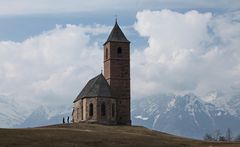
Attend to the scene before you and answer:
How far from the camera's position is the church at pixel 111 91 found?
443ft

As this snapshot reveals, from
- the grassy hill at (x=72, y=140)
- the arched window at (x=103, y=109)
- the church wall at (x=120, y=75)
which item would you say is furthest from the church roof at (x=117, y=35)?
the grassy hill at (x=72, y=140)

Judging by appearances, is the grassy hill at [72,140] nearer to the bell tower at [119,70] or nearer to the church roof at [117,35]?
the bell tower at [119,70]

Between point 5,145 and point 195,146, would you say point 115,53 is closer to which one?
point 195,146

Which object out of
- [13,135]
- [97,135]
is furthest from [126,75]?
[13,135]

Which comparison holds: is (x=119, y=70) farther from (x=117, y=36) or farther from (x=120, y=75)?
(x=117, y=36)

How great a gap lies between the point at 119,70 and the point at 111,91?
7.06m

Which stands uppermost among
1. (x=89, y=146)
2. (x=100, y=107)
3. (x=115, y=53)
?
(x=115, y=53)

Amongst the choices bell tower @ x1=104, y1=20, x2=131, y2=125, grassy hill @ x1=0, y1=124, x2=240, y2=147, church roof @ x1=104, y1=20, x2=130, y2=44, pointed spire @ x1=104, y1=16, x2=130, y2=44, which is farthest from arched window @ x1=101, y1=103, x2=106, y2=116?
grassy hill @ x1=0, y1=124, x2=240, y2=147

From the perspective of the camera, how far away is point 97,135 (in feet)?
291

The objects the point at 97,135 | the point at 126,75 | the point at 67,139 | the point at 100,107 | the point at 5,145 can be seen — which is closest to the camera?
the point at 5,145

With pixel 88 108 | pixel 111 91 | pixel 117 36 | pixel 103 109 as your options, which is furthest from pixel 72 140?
pixel 117 36

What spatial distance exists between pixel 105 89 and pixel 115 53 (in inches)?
462

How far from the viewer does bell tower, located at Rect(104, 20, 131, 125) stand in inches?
5546

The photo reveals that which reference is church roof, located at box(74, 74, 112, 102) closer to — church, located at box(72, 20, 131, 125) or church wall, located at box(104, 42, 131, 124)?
church, located at box(72, 20, 131, 125)
